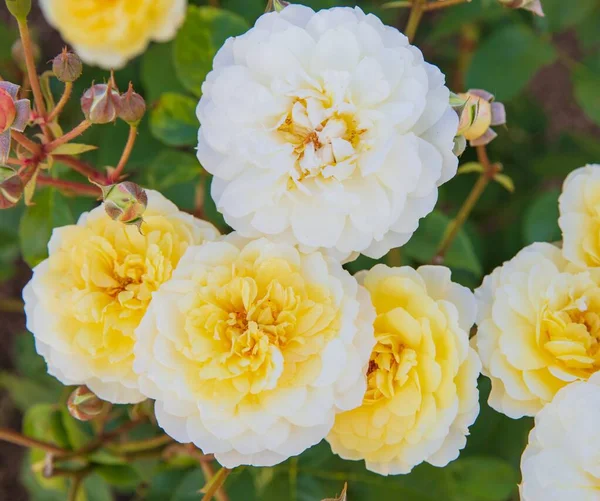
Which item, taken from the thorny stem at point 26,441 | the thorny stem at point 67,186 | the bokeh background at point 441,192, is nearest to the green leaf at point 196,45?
the bokeh background at point 441,192

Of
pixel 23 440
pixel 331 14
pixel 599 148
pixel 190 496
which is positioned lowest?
pixel 190 496

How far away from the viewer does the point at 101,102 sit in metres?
0.77

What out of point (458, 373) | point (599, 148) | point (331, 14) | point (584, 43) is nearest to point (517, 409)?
point (458, 373)

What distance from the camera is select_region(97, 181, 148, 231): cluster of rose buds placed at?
71 cm

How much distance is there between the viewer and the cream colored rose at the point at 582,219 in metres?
0.81

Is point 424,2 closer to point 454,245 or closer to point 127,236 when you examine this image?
point 454,245

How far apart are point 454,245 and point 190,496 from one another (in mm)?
605

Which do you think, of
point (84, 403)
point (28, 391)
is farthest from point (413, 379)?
point (28, 391)

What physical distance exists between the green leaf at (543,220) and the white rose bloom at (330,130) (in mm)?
561

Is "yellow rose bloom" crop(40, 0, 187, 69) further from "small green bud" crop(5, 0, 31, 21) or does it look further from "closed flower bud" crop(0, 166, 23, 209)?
"closed flower bud" crop(0, 166, 23, 209)

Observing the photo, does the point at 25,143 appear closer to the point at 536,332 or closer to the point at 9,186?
the point at 9,186

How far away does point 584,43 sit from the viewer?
1.49m

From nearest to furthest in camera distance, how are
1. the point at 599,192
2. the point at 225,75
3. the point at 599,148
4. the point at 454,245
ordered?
the point at 225,75 < the point at 599,192 < the point at 454,245 < the point at 599,148

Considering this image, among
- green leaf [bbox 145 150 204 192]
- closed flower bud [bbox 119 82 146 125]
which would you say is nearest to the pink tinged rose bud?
closed flower bud [bbox 119 82 146 125]
